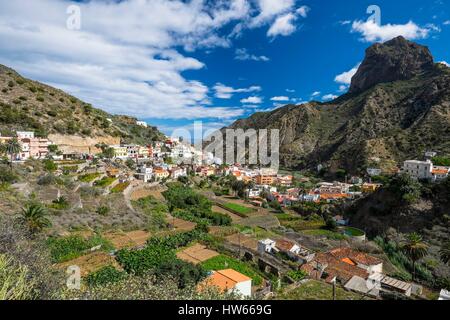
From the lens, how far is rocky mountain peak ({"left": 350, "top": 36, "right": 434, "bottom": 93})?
129 m

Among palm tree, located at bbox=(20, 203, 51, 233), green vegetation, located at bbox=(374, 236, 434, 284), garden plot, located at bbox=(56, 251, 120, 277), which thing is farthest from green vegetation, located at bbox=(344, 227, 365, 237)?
palm tree, located at bbox=(20, 203, 51, 233)

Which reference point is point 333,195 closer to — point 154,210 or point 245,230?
point 245,230

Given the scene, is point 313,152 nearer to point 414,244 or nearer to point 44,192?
point 414,244

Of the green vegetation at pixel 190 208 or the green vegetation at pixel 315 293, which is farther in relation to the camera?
the green vegetation at pixel 190 208

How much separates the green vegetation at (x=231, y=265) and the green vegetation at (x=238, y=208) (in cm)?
2194

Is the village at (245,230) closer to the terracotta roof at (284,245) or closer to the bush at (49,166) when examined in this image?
the terracotta roof at (284,245)

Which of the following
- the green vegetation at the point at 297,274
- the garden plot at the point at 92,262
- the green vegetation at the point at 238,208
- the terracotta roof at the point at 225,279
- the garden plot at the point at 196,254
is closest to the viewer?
the terracotta roof at the point at 225,279

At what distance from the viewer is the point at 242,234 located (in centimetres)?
3056

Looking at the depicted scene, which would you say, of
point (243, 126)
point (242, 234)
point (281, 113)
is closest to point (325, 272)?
point (242, 234)

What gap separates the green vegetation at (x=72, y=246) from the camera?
17.5 meters

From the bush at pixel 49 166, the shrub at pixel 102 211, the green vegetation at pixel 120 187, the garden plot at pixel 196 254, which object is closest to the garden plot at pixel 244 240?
the garden plot at pixel 196 254

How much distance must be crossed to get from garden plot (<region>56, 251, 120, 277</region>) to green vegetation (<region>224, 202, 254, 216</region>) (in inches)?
1063

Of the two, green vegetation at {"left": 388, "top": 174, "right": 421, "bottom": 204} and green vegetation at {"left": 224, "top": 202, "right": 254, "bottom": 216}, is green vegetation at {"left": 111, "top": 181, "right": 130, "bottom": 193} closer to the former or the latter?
green vegetation at {"left": 224, "top": 202, "right": 254, "bottom": 216}

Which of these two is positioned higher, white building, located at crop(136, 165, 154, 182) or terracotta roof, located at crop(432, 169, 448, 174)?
terracotta roof, located at crop(432, 169, 448, 174)
